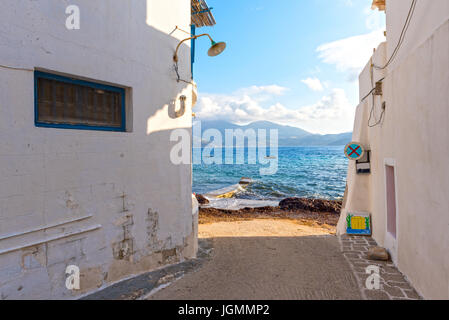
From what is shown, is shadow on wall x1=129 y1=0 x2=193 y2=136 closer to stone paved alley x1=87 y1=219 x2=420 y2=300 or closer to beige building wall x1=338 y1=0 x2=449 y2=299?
stone paved alley x1=87 y1=219 x2=420 y2=300

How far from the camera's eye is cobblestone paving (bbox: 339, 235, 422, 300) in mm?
4633

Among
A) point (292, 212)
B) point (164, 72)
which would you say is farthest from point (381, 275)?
point (292, 212)

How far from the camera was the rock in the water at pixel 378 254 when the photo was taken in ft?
20.7

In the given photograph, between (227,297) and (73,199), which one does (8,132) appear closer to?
(73,199)

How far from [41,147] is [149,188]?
2071 mm

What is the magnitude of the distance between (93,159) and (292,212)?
572 inches

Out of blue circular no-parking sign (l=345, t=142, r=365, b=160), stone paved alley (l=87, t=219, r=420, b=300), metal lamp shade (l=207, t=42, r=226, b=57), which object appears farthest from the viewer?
blue circular no-parking sign (l=345, t=142, r=365, b=160)

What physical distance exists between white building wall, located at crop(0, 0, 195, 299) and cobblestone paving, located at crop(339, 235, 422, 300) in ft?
12.0

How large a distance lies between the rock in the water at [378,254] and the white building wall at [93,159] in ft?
13.6

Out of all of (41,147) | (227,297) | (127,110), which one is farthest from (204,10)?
Result: (227,297)

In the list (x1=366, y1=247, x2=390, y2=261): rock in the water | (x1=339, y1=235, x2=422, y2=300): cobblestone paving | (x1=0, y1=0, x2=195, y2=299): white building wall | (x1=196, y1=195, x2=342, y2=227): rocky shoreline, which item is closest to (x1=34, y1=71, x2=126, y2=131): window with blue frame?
(x1=0, y1=0, x2=195, y2=299): white building wall

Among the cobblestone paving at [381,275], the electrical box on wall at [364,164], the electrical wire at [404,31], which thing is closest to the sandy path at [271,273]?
the cobblestone paving at [381,275]

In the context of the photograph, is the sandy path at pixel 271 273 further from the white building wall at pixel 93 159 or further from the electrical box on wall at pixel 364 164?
the electrical box on wall at pixel 364 164

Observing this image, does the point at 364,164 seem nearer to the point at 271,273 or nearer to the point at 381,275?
the point at 381,275
